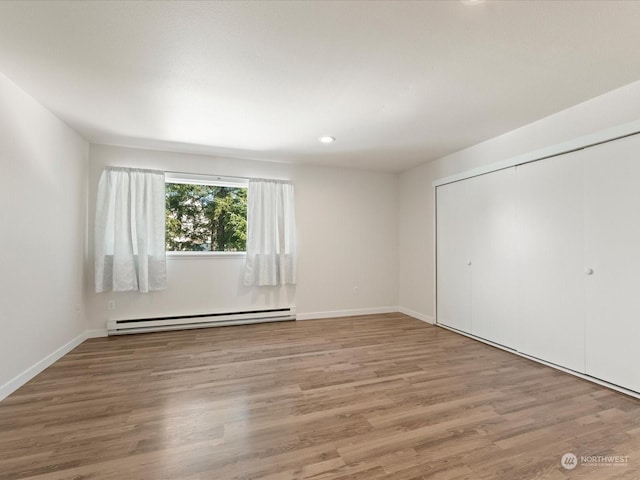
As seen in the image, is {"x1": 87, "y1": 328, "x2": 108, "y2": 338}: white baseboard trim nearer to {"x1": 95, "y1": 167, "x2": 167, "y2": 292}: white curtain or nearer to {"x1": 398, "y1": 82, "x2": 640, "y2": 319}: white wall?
{"x1": 95, "y1": 167, "x2": 167, "y2": 292}: white curtain

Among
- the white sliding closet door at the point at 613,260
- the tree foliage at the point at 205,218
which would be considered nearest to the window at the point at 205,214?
the tree foliage at the point at 205,218

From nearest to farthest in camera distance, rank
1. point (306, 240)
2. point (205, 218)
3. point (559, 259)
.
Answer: point (559, 259), point (205, 218), point (306, 240)

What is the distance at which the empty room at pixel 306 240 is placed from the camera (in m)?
1.65

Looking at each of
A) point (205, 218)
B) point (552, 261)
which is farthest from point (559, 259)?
point (205, 218)

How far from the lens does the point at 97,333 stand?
3.77m

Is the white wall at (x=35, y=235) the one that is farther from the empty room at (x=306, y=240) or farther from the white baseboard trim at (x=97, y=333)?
the white baseboard trim at (x=97, y=333)

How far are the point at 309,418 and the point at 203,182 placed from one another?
11.7ft

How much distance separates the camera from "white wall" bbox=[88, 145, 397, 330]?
395cm

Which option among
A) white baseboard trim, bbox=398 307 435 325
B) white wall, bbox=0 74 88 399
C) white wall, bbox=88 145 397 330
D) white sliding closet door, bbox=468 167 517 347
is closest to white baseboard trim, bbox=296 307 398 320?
white wall, bbox=88 145 397 330

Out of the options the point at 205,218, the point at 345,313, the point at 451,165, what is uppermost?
the point at 451,165

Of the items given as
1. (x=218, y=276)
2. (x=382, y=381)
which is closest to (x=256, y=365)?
(x=382, y=381)

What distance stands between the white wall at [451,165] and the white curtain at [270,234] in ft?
6.53

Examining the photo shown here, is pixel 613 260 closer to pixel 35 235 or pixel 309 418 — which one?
pixel 309 418

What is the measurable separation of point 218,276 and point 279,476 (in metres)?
3.19
